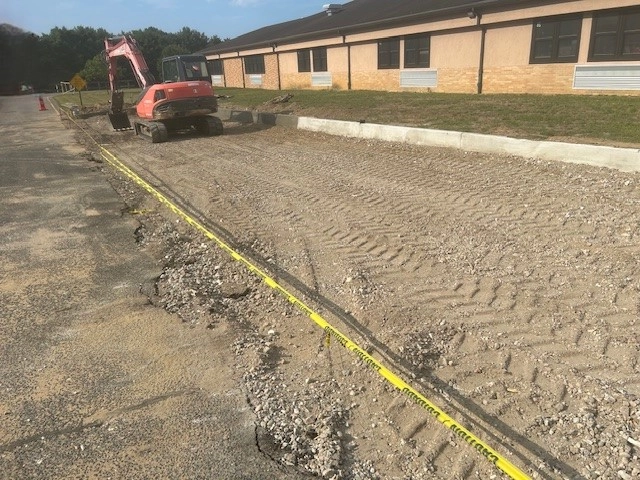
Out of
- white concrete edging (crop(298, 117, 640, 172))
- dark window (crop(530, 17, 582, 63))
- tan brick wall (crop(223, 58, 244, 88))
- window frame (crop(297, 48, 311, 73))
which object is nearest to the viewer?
white concrete edging (crop(298, 117, 640, 172))

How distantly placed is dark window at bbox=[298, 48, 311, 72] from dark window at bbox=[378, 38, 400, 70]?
24.6ft

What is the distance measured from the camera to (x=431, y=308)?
437 cm

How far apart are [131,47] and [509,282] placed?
18.1 m

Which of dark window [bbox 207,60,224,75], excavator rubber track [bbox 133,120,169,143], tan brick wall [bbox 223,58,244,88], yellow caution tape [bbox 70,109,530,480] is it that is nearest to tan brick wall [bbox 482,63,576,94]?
excavator rubber track [bbox 133,120,169,143]

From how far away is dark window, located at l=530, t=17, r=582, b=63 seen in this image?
648 inches

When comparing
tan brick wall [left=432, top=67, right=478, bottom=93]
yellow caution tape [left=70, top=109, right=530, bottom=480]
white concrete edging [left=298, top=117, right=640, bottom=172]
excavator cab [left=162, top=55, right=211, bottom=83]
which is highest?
excavator cab [left=162, top=55, right=211, bottom=83]

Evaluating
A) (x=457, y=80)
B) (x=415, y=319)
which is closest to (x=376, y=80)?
(x=457, y=80)

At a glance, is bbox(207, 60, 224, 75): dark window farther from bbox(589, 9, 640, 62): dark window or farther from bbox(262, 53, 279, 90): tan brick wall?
bbox(589, 9, 640, 62): dark window

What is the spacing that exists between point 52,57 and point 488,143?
89.2 meters

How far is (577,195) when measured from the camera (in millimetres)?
7062

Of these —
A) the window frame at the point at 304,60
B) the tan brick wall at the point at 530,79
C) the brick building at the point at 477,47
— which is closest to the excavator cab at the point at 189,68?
the brick building at the point at 477,47

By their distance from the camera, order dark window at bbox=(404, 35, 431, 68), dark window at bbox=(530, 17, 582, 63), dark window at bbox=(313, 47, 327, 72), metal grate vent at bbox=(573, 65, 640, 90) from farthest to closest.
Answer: dark window at bbox=(313, 47, 327, 72) → dark window at bbox=(404, 35, 431, 68) → dark window at bbox=(530, 17, 582, 63) → metal grate vent at bbox=(573, 65, 640, 90)

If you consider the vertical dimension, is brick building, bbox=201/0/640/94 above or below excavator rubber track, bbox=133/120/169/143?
above

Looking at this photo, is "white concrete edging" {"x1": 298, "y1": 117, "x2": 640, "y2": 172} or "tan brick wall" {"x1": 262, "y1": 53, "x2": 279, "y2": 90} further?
"tan brick wall" {"x1": 262, "y1": 53, "x2": 279, "y2": 90}
